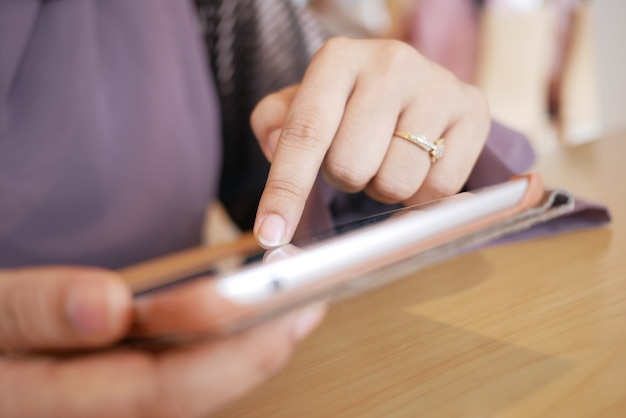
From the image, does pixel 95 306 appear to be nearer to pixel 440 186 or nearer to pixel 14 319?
pixel 14 319

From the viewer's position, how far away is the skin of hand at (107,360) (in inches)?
4.8

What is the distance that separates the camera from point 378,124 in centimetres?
27

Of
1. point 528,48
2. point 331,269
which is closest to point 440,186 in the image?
point 331,269

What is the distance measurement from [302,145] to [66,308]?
0.50ft

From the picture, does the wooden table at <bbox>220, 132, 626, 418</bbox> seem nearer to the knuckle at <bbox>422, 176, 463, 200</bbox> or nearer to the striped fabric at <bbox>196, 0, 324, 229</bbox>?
the knuckle at <bbox>422, 176, 463, 200</bbox>

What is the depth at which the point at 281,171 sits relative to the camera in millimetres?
247

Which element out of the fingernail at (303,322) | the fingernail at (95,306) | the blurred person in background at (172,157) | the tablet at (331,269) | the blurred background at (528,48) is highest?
the tablet at (331,269)

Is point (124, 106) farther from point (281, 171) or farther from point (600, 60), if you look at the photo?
point (600, 60)

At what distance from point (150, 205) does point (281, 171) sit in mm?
269

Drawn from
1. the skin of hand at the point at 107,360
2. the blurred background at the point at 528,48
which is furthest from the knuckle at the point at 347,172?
the blurred background at the point at 528,48

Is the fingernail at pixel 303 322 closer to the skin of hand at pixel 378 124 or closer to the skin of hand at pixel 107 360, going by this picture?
the skin of hand at pixel 107 360

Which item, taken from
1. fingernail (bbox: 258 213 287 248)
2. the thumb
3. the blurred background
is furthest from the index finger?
the blurred background

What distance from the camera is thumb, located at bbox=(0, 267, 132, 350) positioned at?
122 millimetres

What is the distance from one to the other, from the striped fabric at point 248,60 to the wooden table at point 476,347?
0.81ft
